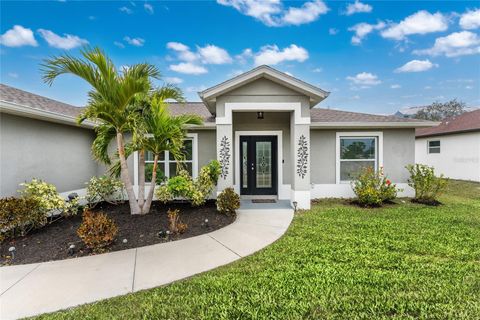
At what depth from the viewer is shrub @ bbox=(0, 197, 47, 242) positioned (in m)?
4.92

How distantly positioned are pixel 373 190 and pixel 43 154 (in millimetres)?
10939

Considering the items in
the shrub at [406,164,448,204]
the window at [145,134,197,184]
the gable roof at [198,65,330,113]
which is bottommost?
the shrub at [406,164,448,204]

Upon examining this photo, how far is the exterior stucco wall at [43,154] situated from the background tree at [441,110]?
41109mm

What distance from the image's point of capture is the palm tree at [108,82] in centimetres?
568

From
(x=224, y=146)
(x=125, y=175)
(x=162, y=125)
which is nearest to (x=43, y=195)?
(x=125, y=175)

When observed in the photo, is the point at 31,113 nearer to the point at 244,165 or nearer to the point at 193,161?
the point at 193,161

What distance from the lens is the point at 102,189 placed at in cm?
826

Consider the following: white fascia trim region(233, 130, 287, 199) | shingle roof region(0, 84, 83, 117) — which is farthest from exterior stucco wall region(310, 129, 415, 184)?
shingle roof region(0, 84, 83, 117)

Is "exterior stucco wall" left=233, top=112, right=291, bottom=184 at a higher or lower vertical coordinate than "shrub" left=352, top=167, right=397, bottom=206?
higher

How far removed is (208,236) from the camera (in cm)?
550

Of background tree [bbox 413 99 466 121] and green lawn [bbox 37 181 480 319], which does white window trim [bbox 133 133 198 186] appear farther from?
background tree [bbox 413 99 466 121]

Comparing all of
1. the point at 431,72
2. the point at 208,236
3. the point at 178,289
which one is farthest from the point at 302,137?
the point at 431,72

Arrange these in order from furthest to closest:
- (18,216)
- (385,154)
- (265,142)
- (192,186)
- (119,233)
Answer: (265,142), (385,154), (192,186), (119,233), (18,216)

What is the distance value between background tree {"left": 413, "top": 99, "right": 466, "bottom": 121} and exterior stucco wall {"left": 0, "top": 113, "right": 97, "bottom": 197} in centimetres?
4111
